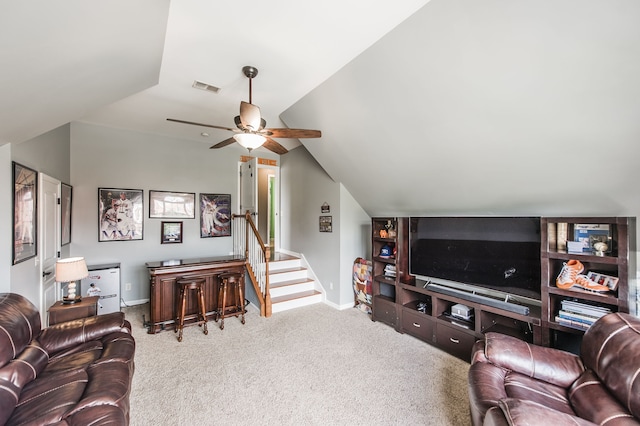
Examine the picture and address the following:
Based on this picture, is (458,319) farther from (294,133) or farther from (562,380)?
(294,133)

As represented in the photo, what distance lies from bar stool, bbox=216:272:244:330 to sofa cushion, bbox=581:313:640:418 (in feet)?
12.1

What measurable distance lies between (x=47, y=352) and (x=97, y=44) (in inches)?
90.0

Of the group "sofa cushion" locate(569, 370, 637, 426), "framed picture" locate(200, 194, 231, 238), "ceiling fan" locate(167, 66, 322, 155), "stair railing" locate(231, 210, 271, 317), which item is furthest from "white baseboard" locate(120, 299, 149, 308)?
"sofa cushion" locate(569, 370, 637, 426)

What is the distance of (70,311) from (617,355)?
436 centimetres

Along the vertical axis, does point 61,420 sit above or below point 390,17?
below

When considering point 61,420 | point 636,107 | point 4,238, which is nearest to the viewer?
point 61,420

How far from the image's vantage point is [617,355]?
1.61 meters

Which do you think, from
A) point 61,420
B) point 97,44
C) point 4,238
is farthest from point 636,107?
point 4,238

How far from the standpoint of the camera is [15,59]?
1461 millimetres

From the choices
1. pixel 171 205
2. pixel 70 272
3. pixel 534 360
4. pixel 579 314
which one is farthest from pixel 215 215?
pixel 579 314

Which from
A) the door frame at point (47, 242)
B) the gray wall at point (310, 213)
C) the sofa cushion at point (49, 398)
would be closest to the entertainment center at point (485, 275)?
the gray wall at point (310, 213)

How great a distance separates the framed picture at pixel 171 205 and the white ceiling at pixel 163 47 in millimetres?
2261

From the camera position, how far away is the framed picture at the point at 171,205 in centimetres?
491

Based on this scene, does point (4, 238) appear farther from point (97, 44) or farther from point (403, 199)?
point (403, 199)
